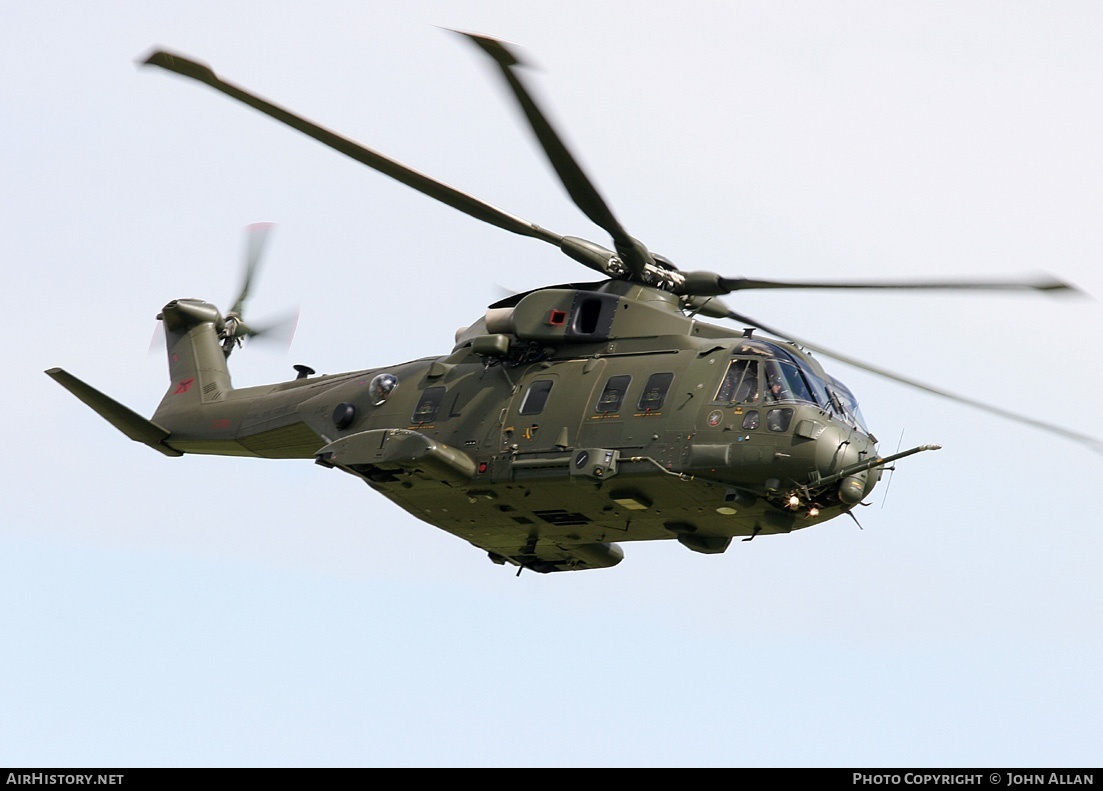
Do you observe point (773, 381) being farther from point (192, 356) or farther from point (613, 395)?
point (192, 356)

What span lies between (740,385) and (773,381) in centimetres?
50

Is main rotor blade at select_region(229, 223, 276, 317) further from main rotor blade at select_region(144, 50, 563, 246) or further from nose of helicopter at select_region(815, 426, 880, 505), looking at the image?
nose of helicopter at select_region(815, 426, 880, 505)

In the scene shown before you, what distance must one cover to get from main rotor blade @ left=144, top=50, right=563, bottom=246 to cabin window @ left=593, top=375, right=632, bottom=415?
251 centimetres

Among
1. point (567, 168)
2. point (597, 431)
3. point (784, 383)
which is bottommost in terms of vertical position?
point (597, 431)

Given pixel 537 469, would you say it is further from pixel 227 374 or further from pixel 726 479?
pixel 227 374

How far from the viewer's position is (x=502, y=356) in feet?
88.3

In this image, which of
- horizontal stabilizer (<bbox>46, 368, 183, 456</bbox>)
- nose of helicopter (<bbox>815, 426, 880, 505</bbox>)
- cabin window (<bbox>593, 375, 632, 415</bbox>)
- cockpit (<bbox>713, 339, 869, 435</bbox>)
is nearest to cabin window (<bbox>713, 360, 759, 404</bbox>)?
cockpit (<bbox>713, 339, 869, 435</bbox>)

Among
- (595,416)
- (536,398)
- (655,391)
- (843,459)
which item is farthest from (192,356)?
(843,459)

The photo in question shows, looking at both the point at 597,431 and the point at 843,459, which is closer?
the point at 843,459

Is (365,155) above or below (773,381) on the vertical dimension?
above

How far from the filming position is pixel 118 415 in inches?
1213

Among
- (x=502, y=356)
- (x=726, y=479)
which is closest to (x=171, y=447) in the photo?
(x=502, y=356)

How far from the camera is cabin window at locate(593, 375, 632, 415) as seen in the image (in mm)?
25406
